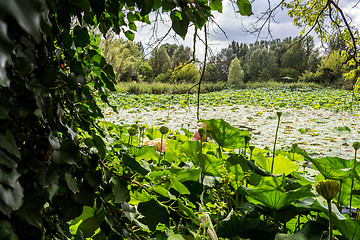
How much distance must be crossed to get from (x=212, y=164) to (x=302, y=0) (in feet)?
13.9

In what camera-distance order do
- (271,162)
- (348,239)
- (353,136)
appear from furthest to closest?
1. (353,136)
2. (271,162)
3. (348,239)

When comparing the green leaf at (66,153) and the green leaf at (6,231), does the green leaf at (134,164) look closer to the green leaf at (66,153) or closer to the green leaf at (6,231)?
the green leaf at (66,153)

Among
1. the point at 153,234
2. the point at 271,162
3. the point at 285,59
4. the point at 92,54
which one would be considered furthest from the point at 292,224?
the point at 285,59

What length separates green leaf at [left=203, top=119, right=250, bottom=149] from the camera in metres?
0.92

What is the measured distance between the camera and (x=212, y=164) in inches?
31.9

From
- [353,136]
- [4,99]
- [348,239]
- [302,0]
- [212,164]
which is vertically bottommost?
[353,136]

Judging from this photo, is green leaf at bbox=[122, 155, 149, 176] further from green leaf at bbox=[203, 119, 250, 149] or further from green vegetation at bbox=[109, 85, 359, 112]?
green vegetation at bbox=[109, 85, 359, 112]

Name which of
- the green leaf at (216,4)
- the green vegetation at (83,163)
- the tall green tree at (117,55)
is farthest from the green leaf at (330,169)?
the tall green tree at (117,55)

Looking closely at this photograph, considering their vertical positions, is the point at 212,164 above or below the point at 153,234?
above

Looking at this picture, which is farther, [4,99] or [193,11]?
[193,11]

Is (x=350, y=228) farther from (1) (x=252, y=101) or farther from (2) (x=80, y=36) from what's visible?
(1) (x=252, y=101)

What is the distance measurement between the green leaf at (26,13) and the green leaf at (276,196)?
607mm

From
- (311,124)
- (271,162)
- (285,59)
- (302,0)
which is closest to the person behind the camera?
(271,162)

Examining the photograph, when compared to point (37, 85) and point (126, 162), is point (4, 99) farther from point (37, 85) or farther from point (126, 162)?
point (126, 162)
